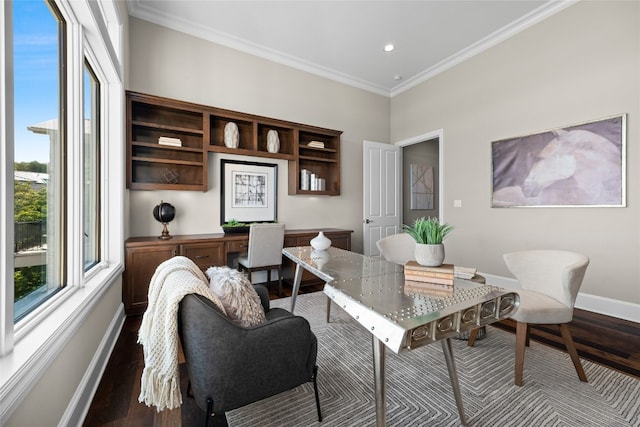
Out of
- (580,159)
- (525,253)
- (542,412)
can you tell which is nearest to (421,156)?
(580,159)

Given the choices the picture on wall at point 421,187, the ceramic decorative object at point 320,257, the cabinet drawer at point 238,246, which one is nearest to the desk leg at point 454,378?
the ceramic decorative object at point 320,257

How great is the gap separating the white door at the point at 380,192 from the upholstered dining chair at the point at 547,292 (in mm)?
2682

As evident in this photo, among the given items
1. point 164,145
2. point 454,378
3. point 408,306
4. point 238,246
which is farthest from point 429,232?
point 164,145

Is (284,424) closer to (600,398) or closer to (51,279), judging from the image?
(51,279)

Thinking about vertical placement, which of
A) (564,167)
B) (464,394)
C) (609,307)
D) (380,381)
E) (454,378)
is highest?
Answer: (564,167)

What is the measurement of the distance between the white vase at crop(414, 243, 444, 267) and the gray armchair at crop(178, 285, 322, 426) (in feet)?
2.35

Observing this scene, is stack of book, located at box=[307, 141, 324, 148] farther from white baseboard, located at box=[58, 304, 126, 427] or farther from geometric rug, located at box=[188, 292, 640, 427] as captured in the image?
white baseboard, located at box=[58, 304, 126, 427]

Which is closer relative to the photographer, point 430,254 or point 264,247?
point 430,254

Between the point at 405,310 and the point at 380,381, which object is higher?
the point at 405,310

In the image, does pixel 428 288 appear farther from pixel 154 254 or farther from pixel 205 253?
pixel 154 254

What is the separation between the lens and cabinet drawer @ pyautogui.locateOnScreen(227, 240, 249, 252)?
3.18 m

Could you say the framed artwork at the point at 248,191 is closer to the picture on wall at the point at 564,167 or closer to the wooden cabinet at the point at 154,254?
the wooden cabinet at the point at 154,254

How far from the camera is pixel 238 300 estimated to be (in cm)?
130

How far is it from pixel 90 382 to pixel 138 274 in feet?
4.22
